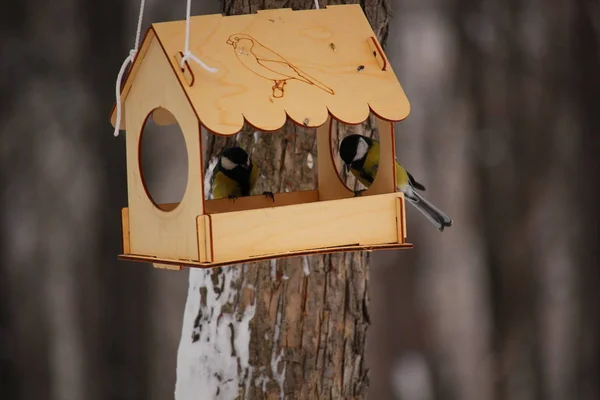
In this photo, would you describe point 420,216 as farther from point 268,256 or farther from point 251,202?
point 268,256

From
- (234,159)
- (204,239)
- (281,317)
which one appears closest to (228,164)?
(234,159)

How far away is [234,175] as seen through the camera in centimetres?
221

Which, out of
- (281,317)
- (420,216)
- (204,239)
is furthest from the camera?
(420,216)

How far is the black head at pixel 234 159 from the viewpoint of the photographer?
217 centimetres

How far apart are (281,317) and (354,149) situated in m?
0.59

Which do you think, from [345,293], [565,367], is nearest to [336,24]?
Result: [345,293]

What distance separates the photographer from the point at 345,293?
8.00 ft

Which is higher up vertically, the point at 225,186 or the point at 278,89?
the point at 278,89

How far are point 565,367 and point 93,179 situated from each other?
7.95 feet

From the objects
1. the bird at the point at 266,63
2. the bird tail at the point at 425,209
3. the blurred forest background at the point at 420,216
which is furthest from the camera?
the blurred forest background at the point at 420,216

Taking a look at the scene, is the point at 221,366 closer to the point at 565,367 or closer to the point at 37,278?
the point at 37,278

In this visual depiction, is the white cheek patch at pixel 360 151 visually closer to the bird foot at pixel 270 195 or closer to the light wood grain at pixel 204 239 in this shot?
the bird foot at pixel 270 195

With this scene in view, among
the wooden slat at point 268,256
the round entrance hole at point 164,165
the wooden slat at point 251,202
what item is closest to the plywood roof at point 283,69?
the wooden slat at point 268,256

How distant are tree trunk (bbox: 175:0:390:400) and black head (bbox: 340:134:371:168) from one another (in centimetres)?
20
